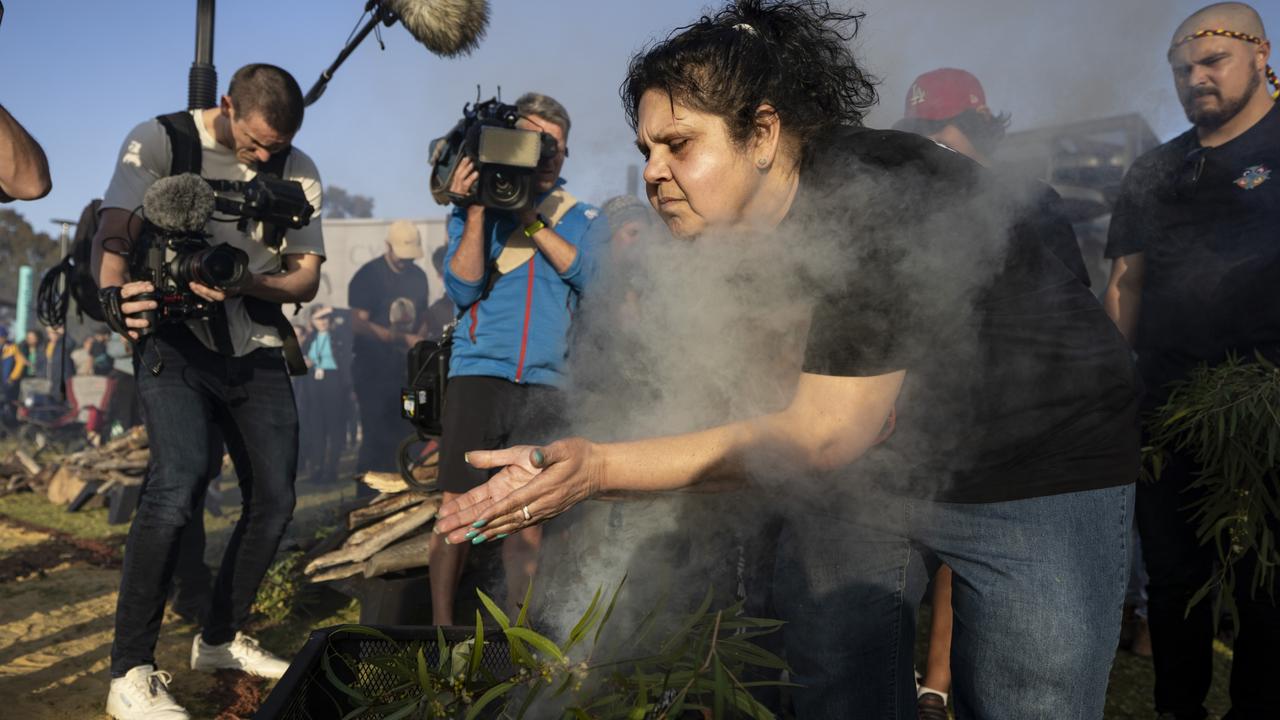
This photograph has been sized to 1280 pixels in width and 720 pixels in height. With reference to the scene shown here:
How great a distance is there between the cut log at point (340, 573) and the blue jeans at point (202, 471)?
655 millimetres

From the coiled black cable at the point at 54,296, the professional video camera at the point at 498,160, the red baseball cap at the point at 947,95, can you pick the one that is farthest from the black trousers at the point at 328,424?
the red baseball cap at the point at 947,95

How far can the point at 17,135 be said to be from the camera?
2.19m

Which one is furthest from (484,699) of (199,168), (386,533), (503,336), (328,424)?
(328,424)

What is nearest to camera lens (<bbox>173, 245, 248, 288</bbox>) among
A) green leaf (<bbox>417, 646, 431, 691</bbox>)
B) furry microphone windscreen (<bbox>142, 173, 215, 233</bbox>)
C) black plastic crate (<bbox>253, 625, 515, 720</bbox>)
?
furry microphone windscreen (<bbox>142, 173, 215, 233</bbox>)

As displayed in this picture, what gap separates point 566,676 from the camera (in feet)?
5.17

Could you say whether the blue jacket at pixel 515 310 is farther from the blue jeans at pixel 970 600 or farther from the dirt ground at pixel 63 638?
the dirt ground at pixel 63 638

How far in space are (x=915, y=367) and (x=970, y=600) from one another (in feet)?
1.69

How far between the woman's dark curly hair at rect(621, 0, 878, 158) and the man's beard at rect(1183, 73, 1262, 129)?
182 centimetres

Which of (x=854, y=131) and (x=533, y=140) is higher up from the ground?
(x=533, y=140)

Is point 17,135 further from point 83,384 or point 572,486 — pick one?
point 83,384

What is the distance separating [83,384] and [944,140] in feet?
39.1

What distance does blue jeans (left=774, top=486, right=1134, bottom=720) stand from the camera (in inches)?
64.3

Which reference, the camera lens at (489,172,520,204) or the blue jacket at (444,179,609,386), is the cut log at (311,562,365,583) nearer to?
the blue jacket at (444,179,609,386)

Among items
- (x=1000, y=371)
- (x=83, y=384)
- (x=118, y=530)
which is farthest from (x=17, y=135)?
(x=83, y=384)
